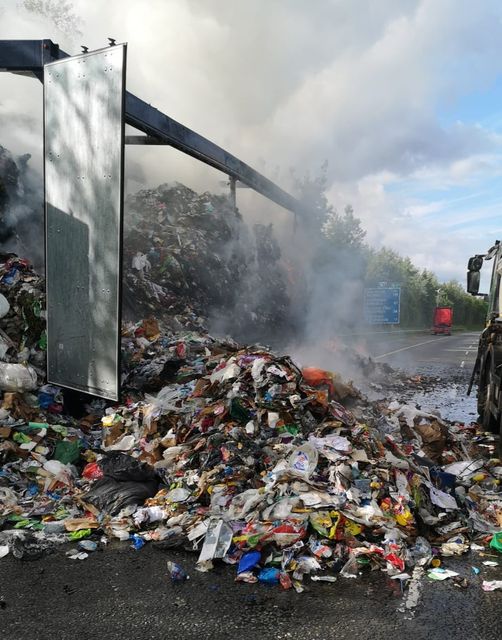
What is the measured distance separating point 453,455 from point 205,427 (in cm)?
256

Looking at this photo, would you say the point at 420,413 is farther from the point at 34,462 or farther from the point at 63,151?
the point at 63,151

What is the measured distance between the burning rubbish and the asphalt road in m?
0.11

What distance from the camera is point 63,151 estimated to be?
5.23 m

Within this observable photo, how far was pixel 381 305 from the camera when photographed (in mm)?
21734

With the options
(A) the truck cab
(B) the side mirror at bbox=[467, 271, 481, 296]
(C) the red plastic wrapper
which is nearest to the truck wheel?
(A) the truck cab

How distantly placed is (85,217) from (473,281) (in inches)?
217

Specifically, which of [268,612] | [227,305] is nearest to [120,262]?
[268,612]

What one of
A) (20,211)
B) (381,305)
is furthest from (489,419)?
(381,305)

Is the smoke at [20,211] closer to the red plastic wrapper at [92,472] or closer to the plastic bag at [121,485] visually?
the red plastic wrapper at [92,472]

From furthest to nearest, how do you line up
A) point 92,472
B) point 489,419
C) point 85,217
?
point 489,419 < point 85,217 < point 92,472

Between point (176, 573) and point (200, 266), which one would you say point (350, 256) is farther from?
point (176, 573)

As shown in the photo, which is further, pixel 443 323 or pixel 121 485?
pixel 443 323

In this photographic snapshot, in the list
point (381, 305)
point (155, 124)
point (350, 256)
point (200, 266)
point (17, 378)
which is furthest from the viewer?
point (381, 305)

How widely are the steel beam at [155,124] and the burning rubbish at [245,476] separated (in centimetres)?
303
